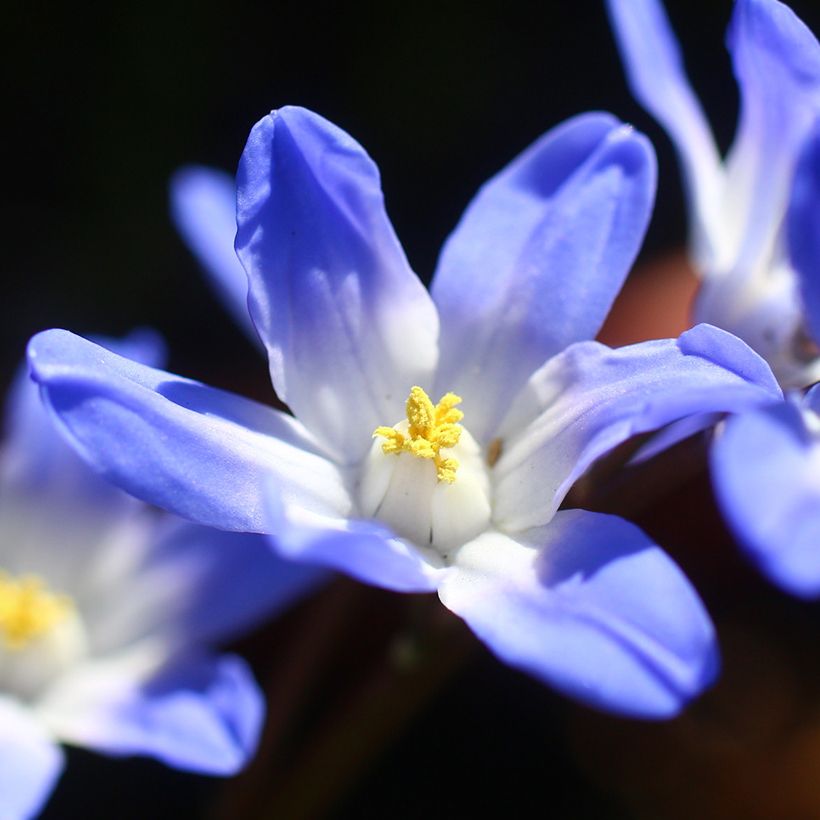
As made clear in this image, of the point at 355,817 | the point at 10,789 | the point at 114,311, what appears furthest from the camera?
the point at 114,311

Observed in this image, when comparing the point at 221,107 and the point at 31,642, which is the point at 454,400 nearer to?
the point at 31,642

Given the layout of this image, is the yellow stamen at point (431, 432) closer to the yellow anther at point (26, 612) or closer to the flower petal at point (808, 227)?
the flower petal at point (808, 227)

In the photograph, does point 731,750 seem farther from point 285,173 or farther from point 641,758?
point 285,173

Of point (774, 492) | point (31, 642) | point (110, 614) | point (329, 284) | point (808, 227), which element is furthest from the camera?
point (110, 614)

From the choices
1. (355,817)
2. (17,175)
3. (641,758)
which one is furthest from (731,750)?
(17,175)

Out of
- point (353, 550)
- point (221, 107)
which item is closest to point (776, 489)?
point (353, 550)

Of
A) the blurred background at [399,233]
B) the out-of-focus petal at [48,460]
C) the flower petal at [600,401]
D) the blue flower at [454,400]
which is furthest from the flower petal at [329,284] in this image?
the blurred background at [399,233]

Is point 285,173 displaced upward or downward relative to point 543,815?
upward
